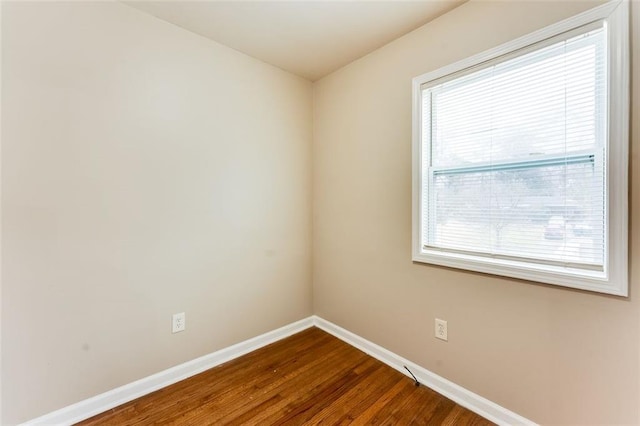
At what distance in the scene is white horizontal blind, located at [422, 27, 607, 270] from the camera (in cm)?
129

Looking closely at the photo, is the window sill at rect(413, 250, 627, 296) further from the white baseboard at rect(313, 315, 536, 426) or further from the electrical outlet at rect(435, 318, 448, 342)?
the white baseboard at rect(313, 315, 536, 426)

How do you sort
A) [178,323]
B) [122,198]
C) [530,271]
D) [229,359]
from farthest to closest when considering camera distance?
[229,359] < [178,323] < [122,198] < [530,271]

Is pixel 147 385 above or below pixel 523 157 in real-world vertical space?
below

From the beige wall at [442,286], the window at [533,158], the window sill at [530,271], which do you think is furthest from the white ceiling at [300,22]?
the window sill at [530,271]

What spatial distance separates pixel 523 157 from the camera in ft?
4.89

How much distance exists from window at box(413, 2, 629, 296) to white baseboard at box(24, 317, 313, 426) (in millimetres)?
1504

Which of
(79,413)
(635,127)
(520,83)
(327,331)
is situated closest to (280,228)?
(327,331)

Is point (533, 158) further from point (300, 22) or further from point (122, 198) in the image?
point (122, 198)

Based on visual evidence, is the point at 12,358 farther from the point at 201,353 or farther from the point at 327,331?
the point at 327,331

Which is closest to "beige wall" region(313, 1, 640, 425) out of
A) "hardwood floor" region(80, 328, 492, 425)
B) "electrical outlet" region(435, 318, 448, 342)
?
"electrical outlet" region(435, 318, 448, 342)

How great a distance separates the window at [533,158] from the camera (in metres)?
1.21

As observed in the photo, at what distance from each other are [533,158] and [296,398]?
1958 millimetres

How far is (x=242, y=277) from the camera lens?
2.25 metres

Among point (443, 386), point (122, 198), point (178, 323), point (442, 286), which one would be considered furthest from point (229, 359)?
point (442, 286)
